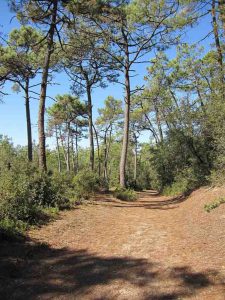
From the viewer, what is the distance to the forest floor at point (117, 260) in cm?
463

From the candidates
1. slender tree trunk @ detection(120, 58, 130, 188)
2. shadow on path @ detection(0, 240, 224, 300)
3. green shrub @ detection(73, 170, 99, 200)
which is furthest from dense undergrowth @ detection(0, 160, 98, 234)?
slender tree trunk @ detection(120, 58, 130, 188)

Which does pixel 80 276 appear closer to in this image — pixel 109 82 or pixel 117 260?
pixel 117 260

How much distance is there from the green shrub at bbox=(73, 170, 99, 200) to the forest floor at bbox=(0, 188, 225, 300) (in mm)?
4174

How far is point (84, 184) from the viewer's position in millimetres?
14562

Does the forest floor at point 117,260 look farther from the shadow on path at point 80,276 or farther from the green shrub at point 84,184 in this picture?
the green shrub at point 84,184

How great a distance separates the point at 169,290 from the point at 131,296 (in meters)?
0.56

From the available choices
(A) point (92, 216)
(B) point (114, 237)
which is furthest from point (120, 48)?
(B) point (114, 237)

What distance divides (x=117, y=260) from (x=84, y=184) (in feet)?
28.3

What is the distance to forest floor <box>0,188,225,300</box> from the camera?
15.2ft

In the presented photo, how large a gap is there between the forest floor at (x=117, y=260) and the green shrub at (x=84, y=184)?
164 inches

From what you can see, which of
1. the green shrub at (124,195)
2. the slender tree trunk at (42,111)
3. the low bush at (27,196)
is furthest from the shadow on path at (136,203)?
the slender tree trunk at (42,111)

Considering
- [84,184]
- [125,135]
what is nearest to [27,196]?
[84,184]

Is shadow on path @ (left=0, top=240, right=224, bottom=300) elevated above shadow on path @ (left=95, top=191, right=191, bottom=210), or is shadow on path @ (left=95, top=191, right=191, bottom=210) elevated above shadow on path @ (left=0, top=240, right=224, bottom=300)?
shadow on path @ (left=95, top=191, right=191, bottom=210)

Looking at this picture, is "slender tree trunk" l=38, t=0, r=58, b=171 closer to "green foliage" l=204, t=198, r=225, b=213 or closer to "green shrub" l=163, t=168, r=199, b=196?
"green foliage" l=204, t=198, r=225, b=213
